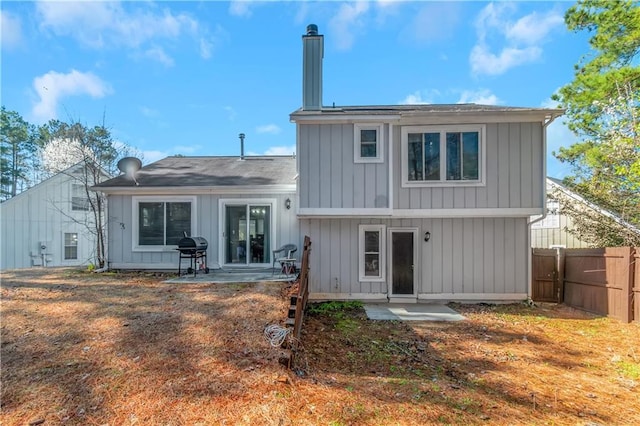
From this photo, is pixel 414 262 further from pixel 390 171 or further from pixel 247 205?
pixel 247 205

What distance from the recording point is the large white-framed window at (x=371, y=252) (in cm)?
816

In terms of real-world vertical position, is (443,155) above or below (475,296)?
above

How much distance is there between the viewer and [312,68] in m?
8.66

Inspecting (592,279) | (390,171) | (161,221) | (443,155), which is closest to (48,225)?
(161,221)

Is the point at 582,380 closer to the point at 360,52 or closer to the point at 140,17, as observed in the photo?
the point at 360,52

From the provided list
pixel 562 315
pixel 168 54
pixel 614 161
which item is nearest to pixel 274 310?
pixel 562 315

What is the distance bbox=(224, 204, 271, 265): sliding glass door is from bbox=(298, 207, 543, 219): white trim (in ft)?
8.19

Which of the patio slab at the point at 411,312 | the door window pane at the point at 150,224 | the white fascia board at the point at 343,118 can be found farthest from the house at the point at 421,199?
the door window pane at the point at 150,224

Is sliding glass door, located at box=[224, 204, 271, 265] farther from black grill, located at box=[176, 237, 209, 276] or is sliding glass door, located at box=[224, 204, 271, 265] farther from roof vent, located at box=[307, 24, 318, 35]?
roof vent, located at box=[307, 24, 318, 35]

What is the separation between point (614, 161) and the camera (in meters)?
8.60

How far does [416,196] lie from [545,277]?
15.1 feet

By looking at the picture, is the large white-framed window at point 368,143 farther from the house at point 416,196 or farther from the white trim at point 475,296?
the white trim at point 475,296

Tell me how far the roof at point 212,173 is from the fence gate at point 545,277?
7624 mm

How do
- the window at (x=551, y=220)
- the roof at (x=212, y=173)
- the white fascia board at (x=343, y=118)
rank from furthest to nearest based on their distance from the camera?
1. the window at (x=551, y=220)
2. the roof at (x=212, y=173)
3. the white fascia board at (x=343, y=118)
